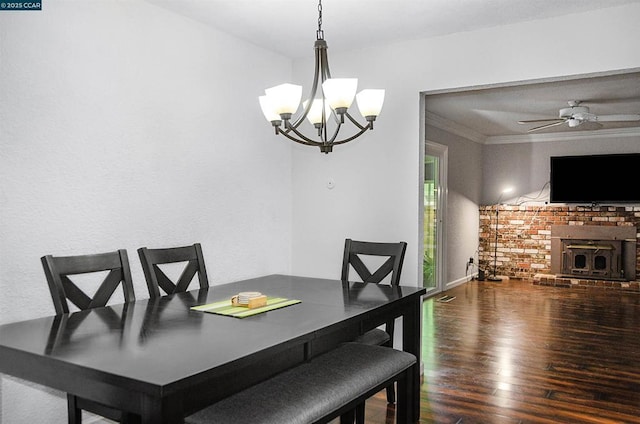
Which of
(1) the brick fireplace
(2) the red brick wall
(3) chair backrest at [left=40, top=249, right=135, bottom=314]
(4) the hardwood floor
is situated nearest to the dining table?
(3) chair backrest at [left=40, top=249, right=135, bottom=314]

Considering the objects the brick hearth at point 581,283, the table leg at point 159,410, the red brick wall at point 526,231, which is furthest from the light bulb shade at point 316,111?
the red brick wall at point 526,231

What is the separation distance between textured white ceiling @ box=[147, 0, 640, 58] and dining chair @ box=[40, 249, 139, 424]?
1.65 meters

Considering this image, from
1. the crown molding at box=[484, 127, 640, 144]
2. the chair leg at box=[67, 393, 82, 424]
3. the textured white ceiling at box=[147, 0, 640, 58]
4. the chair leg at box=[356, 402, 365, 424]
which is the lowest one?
the chair leg at box=[356, 402, 365, 424]

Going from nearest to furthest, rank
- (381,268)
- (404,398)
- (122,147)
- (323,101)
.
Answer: (323,101) → (404,398) → (122,147) → (381,268)

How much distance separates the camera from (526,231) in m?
9.23

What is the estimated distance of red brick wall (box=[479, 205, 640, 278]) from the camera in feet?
28.9

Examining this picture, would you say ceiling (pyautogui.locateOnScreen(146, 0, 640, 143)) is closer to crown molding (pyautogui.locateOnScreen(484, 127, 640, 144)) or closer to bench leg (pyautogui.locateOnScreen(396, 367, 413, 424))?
bench leg (pyautogui.locateOnScreen(396, 367, 413, 424))

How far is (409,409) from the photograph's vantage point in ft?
9.32

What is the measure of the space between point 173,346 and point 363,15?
2.47 m

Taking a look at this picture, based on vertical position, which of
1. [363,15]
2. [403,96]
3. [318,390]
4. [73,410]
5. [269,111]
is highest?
[363,15]

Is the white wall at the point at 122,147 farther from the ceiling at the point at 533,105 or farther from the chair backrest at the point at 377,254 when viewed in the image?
the ceiling at the point at 533,105

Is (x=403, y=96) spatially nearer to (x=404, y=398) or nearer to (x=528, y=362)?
(x=404, y=398)

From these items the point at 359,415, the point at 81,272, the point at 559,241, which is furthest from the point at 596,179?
the point at 81,272

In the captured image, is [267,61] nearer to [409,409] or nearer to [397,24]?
[397,24]
